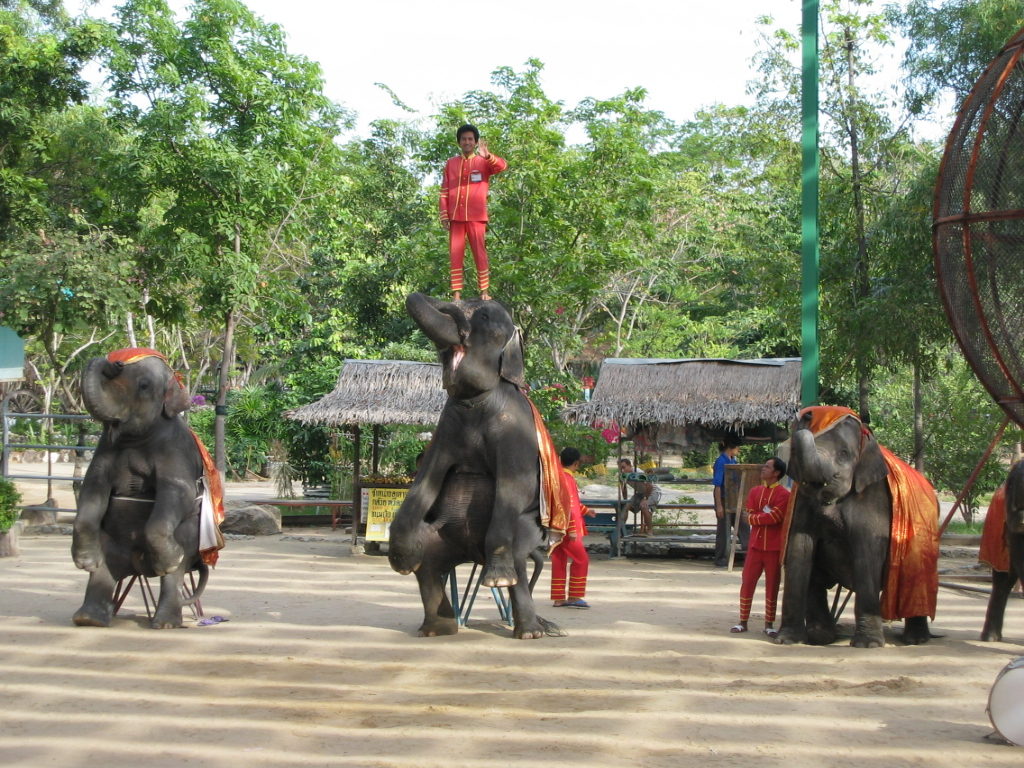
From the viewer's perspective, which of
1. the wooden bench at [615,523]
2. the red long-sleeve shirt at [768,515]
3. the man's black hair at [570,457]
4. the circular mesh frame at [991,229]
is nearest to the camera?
the circular mesh frame at [991,229]

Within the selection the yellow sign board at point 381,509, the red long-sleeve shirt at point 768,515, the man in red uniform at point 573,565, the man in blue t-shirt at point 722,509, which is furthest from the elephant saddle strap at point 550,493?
the yellow sign board at point 381,509

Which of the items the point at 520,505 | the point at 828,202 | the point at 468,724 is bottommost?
the point at 468,724

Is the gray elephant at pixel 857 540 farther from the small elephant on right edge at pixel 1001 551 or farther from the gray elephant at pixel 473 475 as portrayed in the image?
the gray elephant at pixel 473 475

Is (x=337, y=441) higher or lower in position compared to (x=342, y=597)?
higher

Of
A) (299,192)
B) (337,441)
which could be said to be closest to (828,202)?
(299,192)

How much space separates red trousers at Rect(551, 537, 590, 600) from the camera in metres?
10.1

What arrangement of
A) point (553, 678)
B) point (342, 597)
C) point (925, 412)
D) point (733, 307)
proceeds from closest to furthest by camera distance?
point (553, 678) < point (342, 597) < point (925, 412) < point (733, 307)

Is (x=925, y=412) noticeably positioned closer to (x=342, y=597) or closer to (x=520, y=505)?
(x=342, y=597)

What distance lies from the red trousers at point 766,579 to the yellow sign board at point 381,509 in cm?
628

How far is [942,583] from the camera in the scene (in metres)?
12.2

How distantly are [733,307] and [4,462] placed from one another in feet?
58.2

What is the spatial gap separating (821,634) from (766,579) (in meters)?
0.69

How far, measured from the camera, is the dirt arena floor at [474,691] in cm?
556

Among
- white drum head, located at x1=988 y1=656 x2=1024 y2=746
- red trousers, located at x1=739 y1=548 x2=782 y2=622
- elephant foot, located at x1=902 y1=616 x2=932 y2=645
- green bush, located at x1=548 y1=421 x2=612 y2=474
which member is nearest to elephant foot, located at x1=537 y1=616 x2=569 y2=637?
red trousers, located at x1=739 y1=548 x2=782 y2=622
